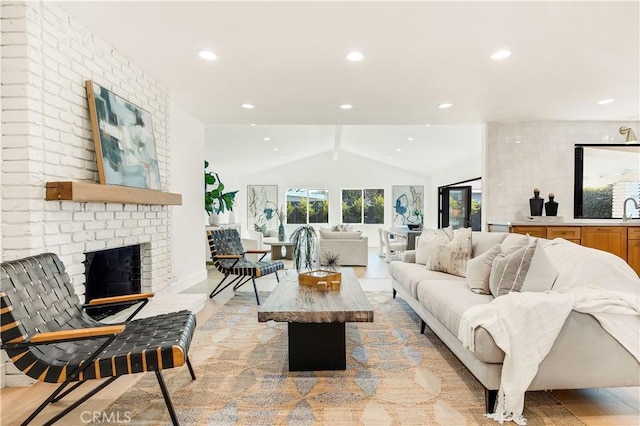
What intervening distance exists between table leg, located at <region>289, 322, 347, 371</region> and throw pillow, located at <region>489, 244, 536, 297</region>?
113 cm

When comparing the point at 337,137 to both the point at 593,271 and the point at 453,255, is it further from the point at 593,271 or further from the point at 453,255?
the point at 593,271

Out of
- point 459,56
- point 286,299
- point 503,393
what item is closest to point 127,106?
point 286,299

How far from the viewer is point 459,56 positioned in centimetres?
319

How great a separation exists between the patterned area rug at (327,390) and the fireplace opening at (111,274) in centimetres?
93

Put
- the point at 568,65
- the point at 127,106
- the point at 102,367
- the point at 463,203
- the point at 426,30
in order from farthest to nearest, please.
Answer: the point at 463,203, the point at 568,65, the point at 127,106, the point at 426,30, the point at 102,367

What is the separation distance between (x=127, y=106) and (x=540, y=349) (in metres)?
3.51

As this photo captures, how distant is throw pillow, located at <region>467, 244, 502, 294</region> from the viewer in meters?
2.73

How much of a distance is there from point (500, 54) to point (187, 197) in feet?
13.3

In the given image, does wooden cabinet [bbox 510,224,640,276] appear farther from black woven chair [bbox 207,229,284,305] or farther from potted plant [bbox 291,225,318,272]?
black woven chair [bbox 207,229,284,305]

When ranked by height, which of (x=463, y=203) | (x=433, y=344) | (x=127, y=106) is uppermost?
(x=127, y=106)

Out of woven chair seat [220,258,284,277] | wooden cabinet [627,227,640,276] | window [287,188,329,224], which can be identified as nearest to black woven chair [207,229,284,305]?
woven chair seat [220,258,284,277]

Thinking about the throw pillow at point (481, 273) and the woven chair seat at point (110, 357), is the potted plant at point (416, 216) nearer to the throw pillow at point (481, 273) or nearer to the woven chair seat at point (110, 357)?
the throw pillow at point (481, 273)

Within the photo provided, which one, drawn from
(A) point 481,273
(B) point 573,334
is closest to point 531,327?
(B) point 573,334

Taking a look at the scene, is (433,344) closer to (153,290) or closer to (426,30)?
(426,30)
